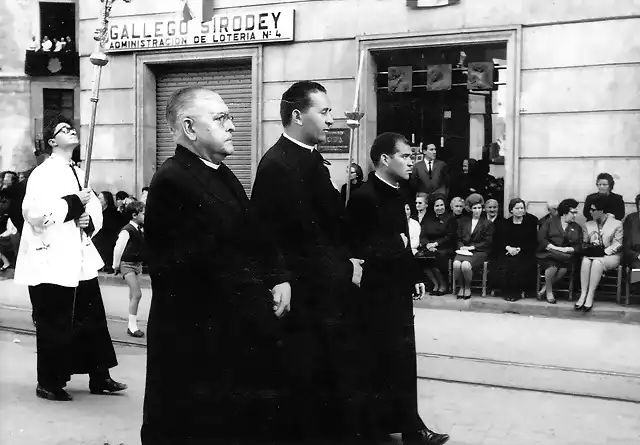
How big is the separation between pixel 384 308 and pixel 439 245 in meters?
6.28

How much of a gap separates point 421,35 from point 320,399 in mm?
8652

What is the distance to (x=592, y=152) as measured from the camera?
1163cm

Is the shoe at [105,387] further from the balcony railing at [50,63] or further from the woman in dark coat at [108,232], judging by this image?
the balcony railing at [50,63]

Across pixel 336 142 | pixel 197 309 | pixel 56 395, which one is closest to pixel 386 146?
pixel 197 309

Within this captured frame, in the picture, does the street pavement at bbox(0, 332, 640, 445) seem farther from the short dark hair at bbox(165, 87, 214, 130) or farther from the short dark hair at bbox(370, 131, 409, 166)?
the short dark hair at bbox(165, 87, 214, 130)

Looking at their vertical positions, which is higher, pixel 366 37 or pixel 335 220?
pixel 366 37

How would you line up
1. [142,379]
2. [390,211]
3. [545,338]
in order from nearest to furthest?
1. [390,211]
2. [142,379]
3. [545,338]

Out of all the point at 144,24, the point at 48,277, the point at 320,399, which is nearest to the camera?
the point at 320,399

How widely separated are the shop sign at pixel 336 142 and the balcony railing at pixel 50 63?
60.1 feet

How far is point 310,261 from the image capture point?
491 cm

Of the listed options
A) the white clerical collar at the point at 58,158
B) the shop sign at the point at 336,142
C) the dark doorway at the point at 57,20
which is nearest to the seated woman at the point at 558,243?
the shop sign at the point at 336,142

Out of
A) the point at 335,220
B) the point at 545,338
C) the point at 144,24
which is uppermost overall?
the point at 144,24

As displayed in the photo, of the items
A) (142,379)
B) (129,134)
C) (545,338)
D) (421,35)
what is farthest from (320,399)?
(129,134)

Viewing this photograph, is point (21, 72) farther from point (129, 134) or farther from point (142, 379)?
point (142, 379)
